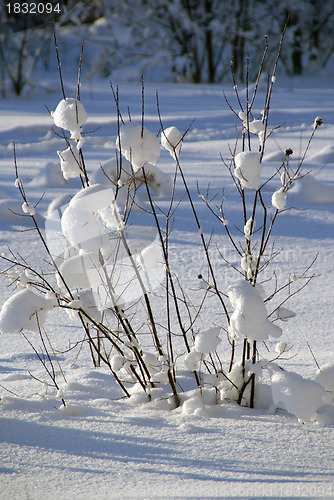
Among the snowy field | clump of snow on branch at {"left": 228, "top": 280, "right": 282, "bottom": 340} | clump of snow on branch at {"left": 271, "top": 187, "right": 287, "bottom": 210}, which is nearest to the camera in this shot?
the snowy field

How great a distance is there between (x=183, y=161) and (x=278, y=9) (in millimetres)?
13855

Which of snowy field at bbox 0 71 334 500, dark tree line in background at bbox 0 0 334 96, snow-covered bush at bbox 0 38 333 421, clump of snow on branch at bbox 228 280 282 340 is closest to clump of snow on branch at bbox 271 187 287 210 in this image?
snow-covered bush at bbox 0 38 333 421

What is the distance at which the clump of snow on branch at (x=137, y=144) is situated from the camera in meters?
→ 1.37

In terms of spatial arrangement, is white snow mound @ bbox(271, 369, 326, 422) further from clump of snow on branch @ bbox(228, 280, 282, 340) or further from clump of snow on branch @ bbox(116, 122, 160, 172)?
clump of snow on branch @ bbox(116, 122, 160, 172)

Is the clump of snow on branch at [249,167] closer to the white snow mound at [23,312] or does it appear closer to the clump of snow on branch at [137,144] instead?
the clump of snow on branch at [137,144]

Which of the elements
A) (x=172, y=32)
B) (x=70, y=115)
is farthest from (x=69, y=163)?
(x=172, y=32)

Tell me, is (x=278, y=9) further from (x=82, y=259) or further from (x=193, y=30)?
(x=82, y=259)

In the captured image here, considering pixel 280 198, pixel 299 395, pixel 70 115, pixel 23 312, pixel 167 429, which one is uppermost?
pixel 70 115

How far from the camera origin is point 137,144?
54.4 inches

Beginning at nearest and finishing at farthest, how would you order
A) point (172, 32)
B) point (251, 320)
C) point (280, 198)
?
point (251, 320)
point (280, 198)
point (172, 32)

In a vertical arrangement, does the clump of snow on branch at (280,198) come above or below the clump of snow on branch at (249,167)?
below

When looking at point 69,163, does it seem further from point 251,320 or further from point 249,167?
point 251,320

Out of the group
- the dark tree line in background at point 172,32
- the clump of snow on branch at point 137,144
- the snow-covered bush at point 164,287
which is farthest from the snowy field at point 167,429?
the dark tree line in background at point 172,32

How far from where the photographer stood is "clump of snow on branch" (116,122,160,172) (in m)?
1.37
